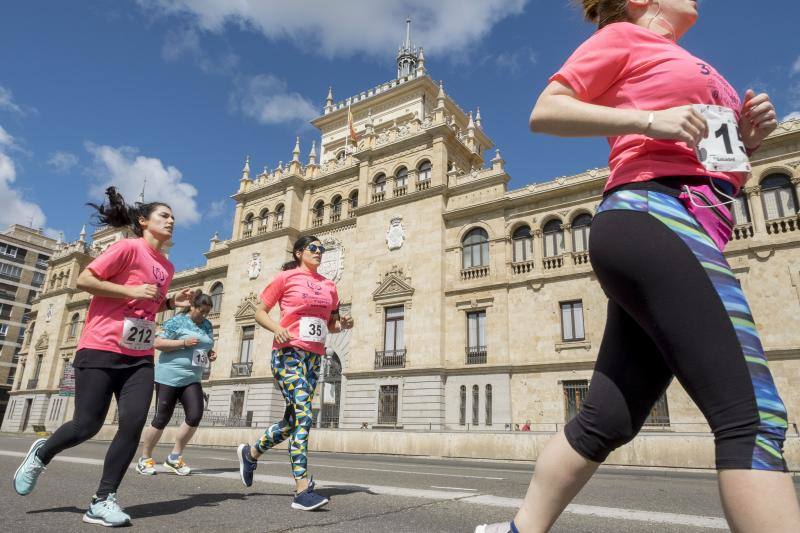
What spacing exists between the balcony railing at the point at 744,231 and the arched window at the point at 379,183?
15.0 meters

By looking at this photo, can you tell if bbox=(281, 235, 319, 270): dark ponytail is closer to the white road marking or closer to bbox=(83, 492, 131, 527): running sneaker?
the white road marking

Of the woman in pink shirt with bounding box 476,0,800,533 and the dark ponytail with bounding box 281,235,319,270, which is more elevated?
the dark ponytail with bounding box 281,235,319,270

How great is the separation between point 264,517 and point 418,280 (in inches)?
758

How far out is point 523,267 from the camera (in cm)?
2067

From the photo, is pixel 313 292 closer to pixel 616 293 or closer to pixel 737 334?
pixel 616 293

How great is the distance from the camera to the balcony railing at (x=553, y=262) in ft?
65.0

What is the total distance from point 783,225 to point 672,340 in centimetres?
1887

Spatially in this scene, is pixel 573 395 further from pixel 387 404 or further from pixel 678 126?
pixel 678 126

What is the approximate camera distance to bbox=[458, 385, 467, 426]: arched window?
63.5ft

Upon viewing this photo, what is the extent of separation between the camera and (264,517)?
3.06 m

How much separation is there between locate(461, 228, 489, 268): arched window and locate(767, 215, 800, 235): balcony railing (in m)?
9.71

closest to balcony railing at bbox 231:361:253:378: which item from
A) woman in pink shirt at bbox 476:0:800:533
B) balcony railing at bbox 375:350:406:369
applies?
balcony railing at bbox 375:350:406:369

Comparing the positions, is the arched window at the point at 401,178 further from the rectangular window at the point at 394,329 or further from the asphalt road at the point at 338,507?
the asphalt road at the point at 338,507

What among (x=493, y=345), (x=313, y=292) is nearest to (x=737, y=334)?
(x=313, y=292)
